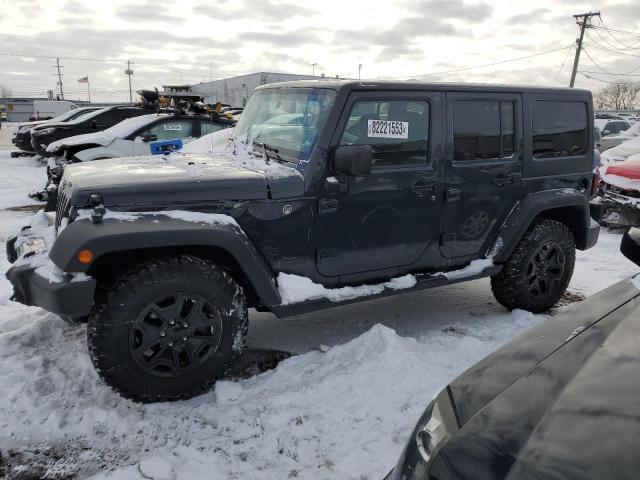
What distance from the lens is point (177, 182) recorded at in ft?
10.1

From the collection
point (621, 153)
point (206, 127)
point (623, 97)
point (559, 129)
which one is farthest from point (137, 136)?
point (623, 97)

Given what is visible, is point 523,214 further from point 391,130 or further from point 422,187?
point 391,130

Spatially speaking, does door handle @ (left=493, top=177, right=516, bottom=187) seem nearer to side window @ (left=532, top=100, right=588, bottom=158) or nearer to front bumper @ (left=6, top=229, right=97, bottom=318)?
side window @ (left=532, top=100, right=588, bottom=158)

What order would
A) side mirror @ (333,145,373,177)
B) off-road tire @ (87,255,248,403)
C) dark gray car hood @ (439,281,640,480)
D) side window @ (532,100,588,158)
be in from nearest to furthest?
dark gray car hood @ (439,281,640,480) → off-road tire @ (87,255,248,403) → side mirror @ (333,145,373,177) → side window @ (532,100,588,158)

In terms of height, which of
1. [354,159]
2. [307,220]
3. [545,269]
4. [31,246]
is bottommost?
[545,269]

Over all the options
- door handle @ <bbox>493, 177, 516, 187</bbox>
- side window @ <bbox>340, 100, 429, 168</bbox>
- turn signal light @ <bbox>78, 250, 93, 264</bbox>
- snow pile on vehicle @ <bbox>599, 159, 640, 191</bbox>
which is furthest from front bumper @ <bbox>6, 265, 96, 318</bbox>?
snow pile on vehicle @ <bbox>599, 159, 640, 191</bbox>

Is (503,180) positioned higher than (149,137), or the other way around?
(149,137)

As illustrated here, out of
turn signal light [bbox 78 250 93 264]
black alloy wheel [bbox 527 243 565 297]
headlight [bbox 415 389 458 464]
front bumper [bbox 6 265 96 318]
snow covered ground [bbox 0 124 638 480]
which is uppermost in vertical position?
turn signal light [bbox 78 250 93 264]

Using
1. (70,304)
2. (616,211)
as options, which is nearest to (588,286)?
(616,211)

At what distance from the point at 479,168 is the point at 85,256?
9.43 ft

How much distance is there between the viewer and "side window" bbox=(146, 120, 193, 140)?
32.9ft

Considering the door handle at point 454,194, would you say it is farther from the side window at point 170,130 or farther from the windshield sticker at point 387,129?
the side window at point 170,130

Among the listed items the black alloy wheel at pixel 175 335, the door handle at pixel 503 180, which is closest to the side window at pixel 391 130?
the door handle at pixel 503 180

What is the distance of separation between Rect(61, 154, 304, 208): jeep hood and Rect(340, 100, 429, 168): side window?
554mm
